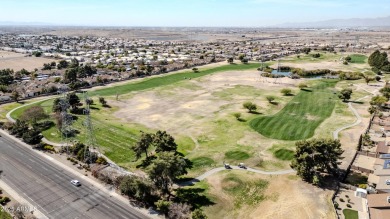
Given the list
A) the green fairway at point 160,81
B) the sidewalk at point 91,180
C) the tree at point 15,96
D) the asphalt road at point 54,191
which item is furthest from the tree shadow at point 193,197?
the tree at point 15,96

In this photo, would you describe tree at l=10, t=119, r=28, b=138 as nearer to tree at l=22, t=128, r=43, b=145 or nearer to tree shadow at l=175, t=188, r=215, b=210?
tree at l=22, t=128, r=43, b=145

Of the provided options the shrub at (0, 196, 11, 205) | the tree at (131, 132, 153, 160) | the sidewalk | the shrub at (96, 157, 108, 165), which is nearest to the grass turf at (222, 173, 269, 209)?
the sidewalk

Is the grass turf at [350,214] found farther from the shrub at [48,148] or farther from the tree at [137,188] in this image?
the shrub at [48,148]

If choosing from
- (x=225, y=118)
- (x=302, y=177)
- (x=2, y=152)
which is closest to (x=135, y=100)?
(x=225, y=118)

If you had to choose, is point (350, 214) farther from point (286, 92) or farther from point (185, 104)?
point (286, 92)

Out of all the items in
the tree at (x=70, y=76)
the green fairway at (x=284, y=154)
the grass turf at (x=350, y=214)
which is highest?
the tree at (x=70, y=76)
